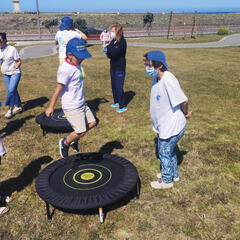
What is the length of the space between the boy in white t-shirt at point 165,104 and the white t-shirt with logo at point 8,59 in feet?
15.5

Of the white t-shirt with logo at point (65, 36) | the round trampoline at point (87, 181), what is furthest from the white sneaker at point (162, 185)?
the white t-shirt with logo at point (65, 36)

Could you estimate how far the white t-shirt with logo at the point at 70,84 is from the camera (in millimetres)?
4055

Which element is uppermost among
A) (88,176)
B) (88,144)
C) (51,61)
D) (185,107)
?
(185,107)

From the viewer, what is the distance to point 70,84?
4.19m

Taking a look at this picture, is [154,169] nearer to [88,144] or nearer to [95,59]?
[88,144]

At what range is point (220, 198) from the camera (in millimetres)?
4090

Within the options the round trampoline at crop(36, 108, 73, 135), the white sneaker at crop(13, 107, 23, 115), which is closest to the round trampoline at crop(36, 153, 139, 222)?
the round trampoline at crop(36, 108, 73, 135)

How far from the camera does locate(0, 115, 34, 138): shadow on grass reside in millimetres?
6759

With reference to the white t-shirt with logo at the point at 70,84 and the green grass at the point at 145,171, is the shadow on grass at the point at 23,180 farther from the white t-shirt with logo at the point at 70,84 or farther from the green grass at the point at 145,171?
the white t-shirt with logo at the point at 70,84

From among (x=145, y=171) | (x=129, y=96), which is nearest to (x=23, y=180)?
(x=145, y=171)

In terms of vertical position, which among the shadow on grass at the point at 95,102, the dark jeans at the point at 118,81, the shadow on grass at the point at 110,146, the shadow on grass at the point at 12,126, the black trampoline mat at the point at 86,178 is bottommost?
the shadow on grass at the point at 95,102

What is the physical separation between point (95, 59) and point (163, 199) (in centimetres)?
1618

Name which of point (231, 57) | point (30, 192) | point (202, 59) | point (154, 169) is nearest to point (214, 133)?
point (154, 169)

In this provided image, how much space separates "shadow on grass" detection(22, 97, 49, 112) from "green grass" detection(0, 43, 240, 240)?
0.35 feet
